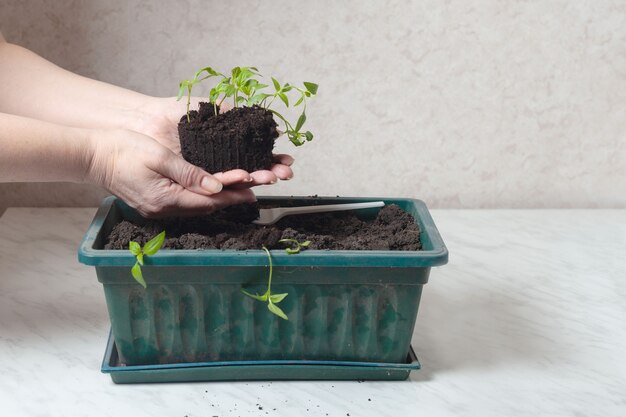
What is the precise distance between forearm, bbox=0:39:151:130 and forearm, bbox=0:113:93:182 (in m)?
0.19

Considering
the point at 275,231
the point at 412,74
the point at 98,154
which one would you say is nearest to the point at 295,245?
the point at 275,231

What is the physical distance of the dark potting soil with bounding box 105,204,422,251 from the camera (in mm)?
904

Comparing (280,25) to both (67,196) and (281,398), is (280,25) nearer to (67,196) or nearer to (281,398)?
(67,196)

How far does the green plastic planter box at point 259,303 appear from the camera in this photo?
0.86 m

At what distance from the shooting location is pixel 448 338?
3.49 feet

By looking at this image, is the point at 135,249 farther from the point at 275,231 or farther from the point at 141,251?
the point at 275,231

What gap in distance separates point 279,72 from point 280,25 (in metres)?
0.09

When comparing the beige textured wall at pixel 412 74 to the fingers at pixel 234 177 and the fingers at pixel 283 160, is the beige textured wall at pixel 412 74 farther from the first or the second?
the fingers at pixel 234 177

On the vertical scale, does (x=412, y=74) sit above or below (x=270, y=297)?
above

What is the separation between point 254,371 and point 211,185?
0.82ft

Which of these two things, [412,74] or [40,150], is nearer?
[40,150]

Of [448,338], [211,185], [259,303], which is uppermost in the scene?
[211,185]

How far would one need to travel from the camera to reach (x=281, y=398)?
902 millimetres

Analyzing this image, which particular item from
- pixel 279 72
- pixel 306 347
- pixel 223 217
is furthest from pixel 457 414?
pixel 279 72
